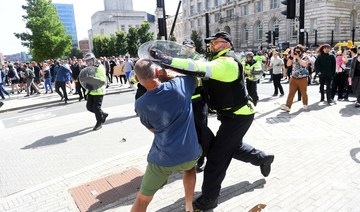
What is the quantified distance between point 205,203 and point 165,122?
1.19m

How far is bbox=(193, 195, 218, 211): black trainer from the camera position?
10.6 ft

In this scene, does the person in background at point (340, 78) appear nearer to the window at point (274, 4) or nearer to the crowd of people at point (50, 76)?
the crowd of people at point (50, 76)

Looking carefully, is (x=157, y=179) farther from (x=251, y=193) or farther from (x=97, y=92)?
(x=97, y=92)

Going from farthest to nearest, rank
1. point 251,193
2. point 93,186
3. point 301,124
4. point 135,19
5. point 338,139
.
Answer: point 135,19
point 301,124
point 338,139
point 93,186
point 251,193

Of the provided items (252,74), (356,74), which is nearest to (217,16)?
(252,74)

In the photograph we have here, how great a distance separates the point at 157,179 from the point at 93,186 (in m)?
1.82

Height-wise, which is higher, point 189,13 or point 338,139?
point 189,13

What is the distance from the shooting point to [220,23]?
72750 mm

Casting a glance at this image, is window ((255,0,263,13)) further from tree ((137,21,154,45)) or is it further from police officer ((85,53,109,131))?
police officer ((85,53,109,131))

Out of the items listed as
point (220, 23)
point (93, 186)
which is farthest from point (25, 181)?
point (220, 23)

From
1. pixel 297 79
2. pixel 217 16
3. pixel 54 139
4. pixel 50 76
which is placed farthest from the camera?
pixel 217 16

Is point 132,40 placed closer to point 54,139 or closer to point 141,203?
point 54,139

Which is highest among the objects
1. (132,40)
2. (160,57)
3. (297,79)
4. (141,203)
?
(132,40)

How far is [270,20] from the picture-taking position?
58469 millimetres
